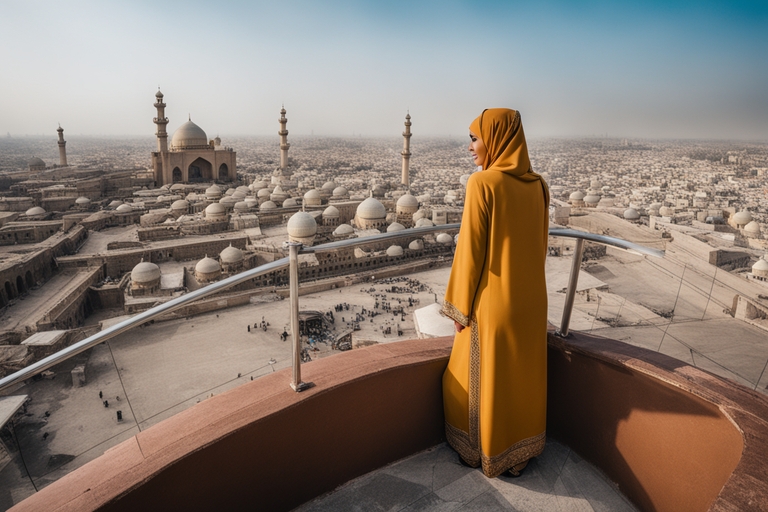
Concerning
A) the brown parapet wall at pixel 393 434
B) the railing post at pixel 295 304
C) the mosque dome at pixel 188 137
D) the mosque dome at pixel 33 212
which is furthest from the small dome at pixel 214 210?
the railing post at pixel 295 304

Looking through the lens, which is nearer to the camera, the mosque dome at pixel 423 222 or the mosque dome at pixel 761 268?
the mosque dome at pixel 761 268

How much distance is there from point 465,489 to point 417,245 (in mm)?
16075

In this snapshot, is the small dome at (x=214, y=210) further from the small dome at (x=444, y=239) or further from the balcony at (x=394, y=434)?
the balcony at (x=394, y=434)

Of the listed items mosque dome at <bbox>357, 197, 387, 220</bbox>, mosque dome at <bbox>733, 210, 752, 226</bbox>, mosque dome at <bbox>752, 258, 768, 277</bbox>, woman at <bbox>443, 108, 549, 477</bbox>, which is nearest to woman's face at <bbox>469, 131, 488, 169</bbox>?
woman at <bbox>443, 108, 549, 477</bbox>

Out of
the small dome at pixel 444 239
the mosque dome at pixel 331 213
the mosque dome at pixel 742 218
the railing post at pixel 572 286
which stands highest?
the railing post at pixel 572 286

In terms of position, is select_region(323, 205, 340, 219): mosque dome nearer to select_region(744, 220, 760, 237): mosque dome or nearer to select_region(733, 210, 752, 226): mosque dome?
select_region(744, 220, 760, 237): mosque dome

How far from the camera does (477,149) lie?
1.80 metres

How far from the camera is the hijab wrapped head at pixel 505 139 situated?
171 centimetres

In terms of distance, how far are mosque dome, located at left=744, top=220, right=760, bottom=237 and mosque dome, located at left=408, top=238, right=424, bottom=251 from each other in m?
13.5

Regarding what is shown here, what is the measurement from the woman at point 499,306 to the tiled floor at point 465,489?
2.7 inches

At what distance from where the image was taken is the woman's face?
1776mm

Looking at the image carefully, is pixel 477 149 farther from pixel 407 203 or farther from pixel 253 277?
pixel 407 203

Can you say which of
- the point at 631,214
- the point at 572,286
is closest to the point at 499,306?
the point at 572,286

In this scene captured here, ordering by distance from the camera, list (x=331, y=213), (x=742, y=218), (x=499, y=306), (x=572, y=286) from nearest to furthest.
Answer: (x=499, y=306)
(x=572, y=286)
(x=742, y=218)
(x=331, y=213)
